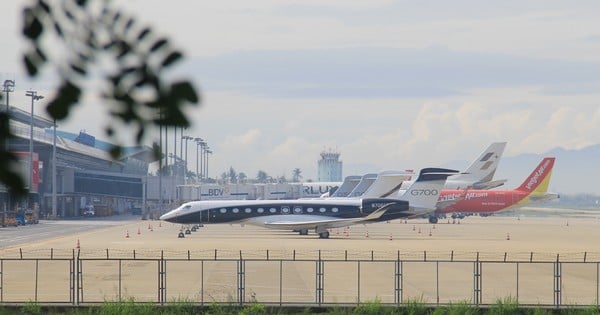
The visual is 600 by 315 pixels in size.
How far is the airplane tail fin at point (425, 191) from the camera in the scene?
83762 millimetres

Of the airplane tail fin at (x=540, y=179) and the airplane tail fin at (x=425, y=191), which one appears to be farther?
the airplane tail fin at (x=540, y=179)

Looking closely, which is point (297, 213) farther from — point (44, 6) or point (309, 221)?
point (44, 6)

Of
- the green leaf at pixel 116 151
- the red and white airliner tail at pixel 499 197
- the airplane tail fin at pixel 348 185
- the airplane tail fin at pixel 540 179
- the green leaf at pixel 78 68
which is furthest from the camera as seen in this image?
the airplane tail fin at pixel 348 185

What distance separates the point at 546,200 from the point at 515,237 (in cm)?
4088

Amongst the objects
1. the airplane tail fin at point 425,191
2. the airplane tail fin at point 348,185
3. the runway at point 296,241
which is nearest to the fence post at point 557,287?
the runway at point 296,241

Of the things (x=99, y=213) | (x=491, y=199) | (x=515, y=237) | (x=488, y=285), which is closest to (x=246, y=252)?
(x=488, y=285)

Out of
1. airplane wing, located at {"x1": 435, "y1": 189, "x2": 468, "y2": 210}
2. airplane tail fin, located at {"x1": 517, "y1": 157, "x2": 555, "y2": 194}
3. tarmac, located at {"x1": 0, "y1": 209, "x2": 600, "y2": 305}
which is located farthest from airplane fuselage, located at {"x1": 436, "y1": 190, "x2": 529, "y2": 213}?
tarmac, located at {"x1": 0, "y1": 209, "x2": 600, "y2": 305}

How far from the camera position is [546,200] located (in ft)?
420

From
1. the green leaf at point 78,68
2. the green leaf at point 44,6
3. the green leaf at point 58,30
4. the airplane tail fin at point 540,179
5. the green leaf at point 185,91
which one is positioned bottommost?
the green leaf at point 185,91

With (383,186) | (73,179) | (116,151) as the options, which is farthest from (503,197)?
(116,151)

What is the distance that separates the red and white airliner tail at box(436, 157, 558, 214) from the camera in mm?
121000

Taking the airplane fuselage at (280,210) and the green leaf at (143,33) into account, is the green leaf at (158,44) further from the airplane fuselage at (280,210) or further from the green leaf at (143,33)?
the airplane fuselage at (280,210)

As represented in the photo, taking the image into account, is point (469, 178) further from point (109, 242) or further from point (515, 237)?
point (109, 242)

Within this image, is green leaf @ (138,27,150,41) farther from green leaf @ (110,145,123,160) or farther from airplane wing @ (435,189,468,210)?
airplane wing @ (435,189,468,210)
